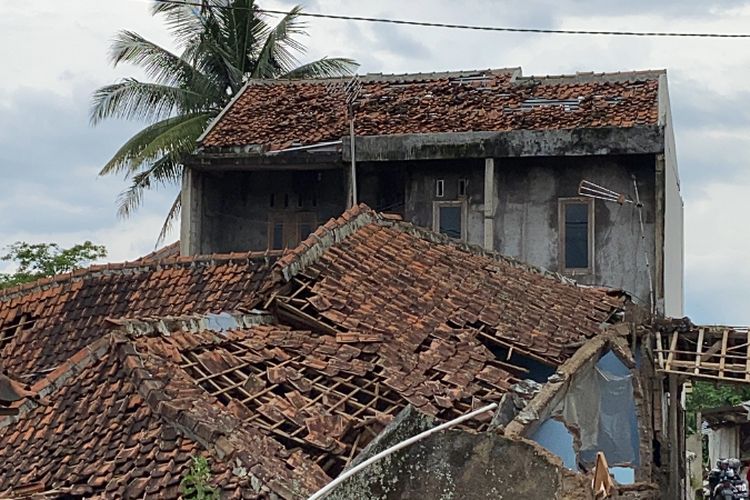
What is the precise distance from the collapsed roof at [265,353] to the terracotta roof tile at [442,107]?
526cm

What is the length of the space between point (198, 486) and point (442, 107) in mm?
14807

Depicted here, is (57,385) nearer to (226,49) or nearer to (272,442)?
(272,442)

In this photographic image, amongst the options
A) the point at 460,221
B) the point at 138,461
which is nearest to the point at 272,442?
the point at 138,461

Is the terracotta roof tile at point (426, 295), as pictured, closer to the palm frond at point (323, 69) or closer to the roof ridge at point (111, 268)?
the roof ridge at point (111, 268)

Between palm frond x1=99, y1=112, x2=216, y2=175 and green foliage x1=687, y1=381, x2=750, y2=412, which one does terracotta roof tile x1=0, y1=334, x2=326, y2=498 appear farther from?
green foliage x1=687, y1=381, x2=750, y2=412

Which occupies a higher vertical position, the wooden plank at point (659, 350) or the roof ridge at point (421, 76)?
the roof ridge at point (421, 76)

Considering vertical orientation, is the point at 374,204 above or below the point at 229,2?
below

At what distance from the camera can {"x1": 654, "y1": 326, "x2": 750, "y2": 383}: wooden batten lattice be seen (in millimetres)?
15123

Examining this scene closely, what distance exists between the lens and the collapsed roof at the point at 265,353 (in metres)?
9.20

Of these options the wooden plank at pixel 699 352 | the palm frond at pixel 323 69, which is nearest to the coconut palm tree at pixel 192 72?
the palm frond at pixel 323 69

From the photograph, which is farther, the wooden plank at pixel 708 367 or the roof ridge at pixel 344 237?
the wooden plank at pixel 708 367

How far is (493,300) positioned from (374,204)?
7.82 m

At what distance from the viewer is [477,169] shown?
68.9ft

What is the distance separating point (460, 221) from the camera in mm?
21109
